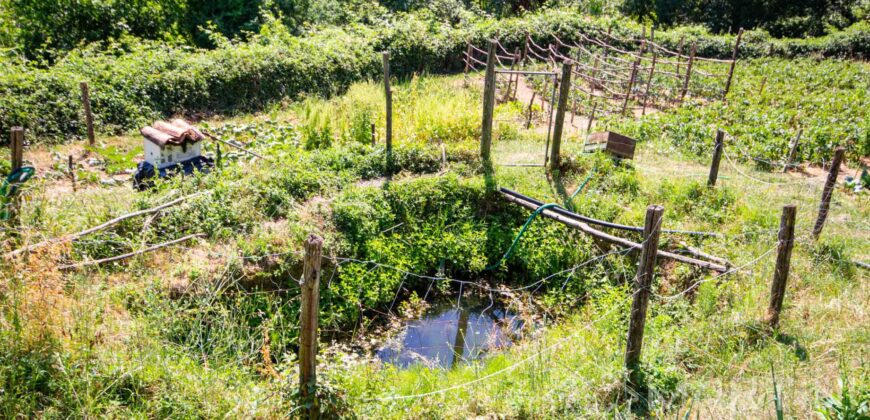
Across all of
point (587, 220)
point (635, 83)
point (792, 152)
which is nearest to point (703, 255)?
point (587, 220)

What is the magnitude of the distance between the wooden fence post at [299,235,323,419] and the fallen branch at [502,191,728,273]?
3.96m

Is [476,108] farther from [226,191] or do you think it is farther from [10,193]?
[10,193]

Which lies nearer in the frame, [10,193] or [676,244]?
[10,193]

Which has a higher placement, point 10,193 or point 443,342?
point 10,193

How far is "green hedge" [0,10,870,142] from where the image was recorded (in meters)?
11.3

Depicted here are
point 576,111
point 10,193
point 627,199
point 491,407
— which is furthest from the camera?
point 576,111

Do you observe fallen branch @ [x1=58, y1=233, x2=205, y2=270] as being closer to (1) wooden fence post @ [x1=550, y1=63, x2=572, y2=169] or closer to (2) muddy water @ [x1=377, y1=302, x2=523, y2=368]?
(2) muddy water @ [x1=377, y1=302, x2=523, y2=368]

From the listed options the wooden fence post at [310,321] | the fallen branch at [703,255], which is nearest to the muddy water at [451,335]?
the wooden fence post at [310,321]

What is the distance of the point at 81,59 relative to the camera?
12.5 meters

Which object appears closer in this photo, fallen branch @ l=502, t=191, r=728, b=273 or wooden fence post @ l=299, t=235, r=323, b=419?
wooden fence post @ l=299, t=235, r=323, b=419

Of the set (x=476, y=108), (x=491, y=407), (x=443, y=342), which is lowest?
(x=443, y=342)

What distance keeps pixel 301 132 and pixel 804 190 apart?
905cm

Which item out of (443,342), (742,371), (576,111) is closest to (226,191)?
(443,342)

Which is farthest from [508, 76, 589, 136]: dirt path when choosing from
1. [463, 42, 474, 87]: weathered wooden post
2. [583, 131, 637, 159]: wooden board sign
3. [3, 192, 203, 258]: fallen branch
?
[3, 192, 203, 258]: fallen branch
